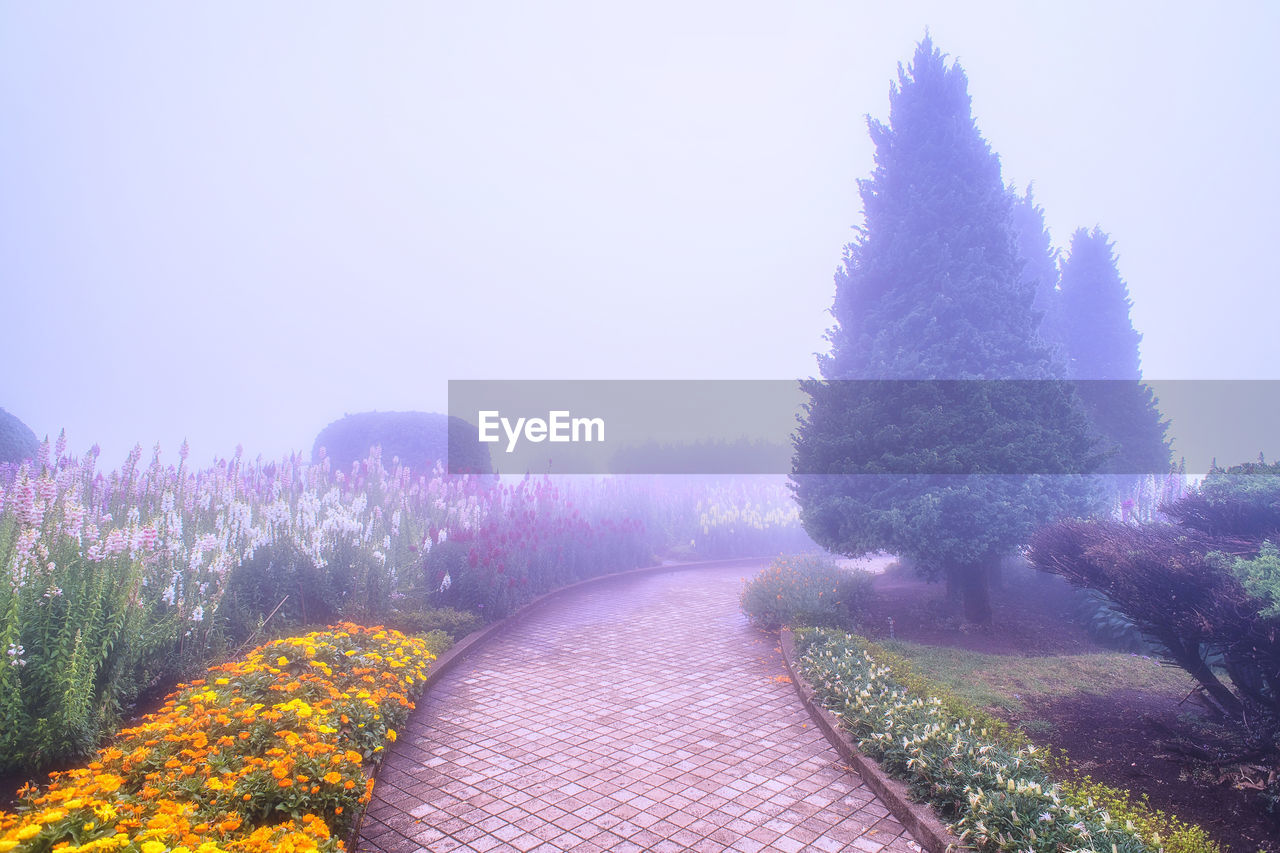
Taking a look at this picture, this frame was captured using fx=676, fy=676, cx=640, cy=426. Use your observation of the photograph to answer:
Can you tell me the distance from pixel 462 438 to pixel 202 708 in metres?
15.2

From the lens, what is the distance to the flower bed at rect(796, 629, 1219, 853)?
350cm

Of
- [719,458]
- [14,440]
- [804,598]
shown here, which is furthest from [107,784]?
[719,458]

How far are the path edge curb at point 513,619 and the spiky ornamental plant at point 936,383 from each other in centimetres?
479

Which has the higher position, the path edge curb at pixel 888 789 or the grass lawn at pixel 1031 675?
the path edge curb at pixel 888 789

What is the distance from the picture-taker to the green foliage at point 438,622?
8.66 m

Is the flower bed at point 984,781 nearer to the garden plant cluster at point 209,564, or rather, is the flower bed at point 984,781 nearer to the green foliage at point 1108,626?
the green foliage at point 1108,626

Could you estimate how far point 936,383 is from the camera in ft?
32.3

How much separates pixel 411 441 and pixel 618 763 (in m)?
16.2

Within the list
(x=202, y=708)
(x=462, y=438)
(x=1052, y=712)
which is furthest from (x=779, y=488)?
(x=202, y=708)

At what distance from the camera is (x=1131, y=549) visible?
579cm

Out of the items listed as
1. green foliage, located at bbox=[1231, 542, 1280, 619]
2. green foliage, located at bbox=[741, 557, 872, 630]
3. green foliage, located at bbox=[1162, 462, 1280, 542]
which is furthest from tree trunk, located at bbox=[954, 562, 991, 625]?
green foliage, located at bbox=[1231, 542, 1280, 619]

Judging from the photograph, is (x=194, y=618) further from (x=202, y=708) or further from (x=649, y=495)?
(x=649, y=495)

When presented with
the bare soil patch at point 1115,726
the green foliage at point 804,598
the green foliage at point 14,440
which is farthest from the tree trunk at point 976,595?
the green foliage at point 14,440

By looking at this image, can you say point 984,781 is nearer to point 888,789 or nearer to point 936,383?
point 888,789
